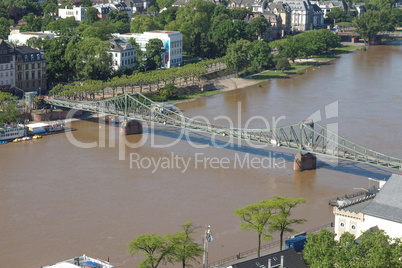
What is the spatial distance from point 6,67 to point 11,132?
1432cm

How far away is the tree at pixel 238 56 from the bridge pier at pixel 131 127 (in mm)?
31394

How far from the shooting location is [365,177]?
5178 centimetres

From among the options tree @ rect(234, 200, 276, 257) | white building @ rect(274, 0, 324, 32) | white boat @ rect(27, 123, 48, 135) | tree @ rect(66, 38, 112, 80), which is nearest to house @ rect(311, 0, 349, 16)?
white building @ rect(274, 0, 324, 32)

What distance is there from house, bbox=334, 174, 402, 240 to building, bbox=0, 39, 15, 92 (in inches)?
1807

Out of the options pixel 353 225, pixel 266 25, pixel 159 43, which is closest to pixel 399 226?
pixel 353 225

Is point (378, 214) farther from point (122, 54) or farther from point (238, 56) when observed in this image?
point (238, 56)

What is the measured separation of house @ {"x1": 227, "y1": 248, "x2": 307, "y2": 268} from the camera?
31763 mm

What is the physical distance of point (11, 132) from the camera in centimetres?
6266

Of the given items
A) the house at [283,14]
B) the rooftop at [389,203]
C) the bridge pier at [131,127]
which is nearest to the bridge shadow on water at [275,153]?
the bridge pier at [131,127]

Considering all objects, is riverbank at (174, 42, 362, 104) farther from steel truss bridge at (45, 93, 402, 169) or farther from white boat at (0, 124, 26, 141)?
white boat at (0, 124, 26, 141)

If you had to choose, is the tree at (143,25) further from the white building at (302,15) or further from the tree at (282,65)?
the white building at (302,15)

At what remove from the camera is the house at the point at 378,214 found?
35906 millimetres

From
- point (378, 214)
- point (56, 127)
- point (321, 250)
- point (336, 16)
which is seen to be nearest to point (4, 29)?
point (56, 127)

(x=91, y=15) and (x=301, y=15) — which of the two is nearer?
(x=91, y=15)
